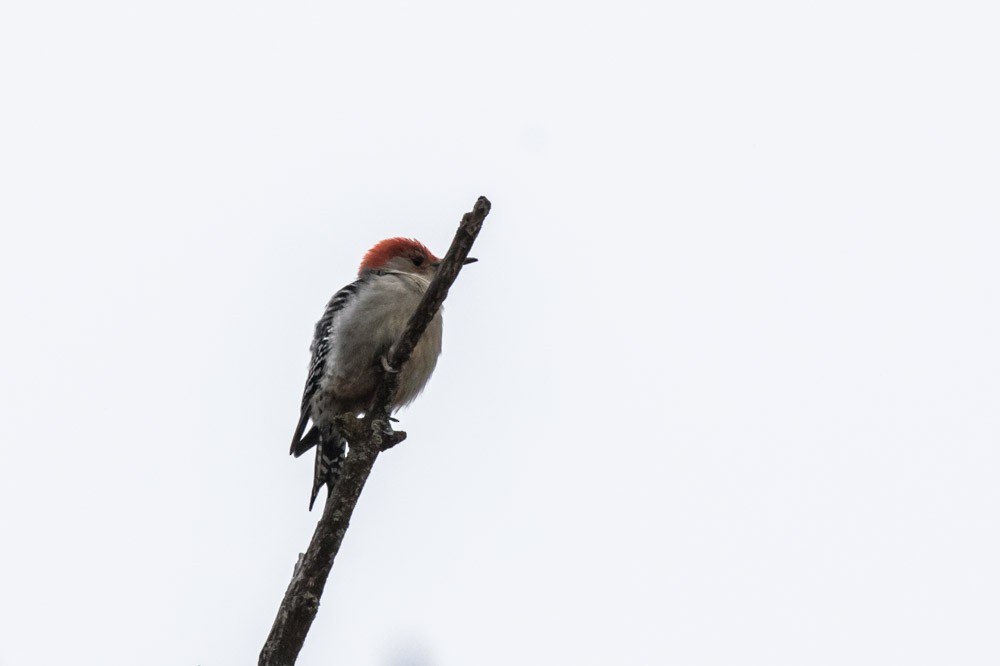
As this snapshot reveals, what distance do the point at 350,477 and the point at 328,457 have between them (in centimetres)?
297

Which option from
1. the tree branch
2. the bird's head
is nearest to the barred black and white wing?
the bird's head

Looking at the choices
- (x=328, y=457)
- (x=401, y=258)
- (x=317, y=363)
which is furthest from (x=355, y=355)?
(x=401, y=258)

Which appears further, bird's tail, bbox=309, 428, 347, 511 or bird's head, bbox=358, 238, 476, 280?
bird's head, bbox=358, 238, 476, 280

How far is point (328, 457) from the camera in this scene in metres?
8.36

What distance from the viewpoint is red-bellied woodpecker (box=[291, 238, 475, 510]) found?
309 inches

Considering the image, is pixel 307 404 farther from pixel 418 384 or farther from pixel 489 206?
pixel 489 206

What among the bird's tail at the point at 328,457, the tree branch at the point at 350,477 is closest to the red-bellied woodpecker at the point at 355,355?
the bird's tail at the point at 328,457

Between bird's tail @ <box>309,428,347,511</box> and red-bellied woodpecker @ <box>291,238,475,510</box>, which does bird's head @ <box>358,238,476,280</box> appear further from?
bird's tail @ <box>309,428,347,511</box>

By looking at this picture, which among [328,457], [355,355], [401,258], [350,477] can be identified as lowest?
[350,477]

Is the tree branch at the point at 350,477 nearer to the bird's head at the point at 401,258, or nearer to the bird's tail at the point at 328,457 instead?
the bird's tail at the point at 328,457

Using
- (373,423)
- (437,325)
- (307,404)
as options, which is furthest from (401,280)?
(373,423)

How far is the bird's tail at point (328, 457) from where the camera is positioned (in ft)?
27.2

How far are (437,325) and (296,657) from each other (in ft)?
11.4

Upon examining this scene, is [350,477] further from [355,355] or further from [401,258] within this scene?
[401,258]
